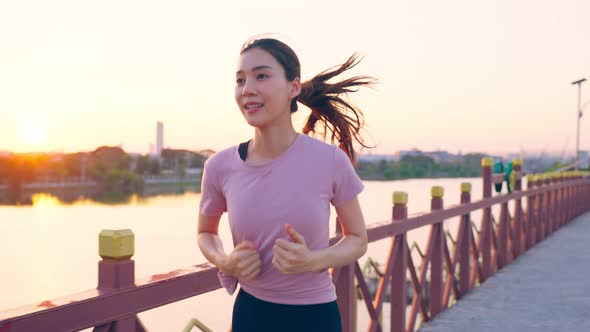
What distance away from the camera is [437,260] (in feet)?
19.0

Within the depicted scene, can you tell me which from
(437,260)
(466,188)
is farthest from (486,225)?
(437,260)

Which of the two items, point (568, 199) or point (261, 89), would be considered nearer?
point (261, 89)

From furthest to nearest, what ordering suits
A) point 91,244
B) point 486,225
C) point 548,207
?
point 91,244
point 548,207
point 486,225

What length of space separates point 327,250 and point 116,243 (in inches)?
26.3

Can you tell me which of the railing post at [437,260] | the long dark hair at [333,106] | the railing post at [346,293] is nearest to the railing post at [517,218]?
the railing post at [437,260]

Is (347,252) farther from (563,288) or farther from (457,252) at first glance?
(563,288)

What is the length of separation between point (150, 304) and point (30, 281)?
67.1 meters

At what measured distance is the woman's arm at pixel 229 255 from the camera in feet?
5.66

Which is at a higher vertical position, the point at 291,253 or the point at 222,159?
the point at 222,159

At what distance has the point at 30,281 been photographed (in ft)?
205

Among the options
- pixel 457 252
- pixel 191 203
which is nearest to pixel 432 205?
pixel 457 252

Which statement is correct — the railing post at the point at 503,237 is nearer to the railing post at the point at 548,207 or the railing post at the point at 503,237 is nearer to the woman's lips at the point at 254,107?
the railing post at the point at 548,207

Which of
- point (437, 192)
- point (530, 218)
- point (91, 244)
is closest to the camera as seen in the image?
point (437, 192)

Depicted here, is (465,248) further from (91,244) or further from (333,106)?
(91,244)
